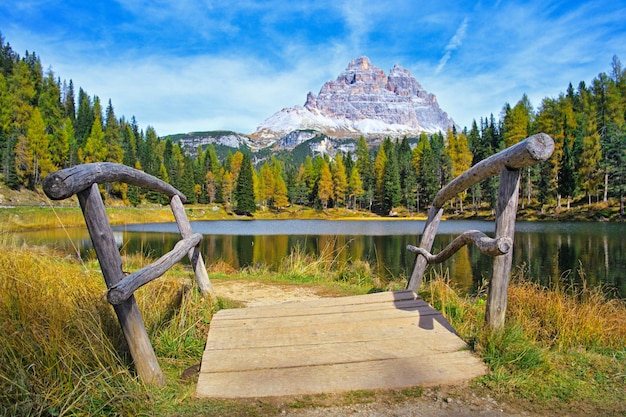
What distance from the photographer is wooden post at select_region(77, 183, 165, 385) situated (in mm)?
2604

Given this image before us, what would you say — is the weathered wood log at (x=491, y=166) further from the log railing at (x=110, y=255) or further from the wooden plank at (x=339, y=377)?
the log railing at (x=110, y=255)

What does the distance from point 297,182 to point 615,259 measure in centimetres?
6522

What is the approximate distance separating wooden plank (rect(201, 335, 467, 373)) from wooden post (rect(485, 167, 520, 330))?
0.42 metres

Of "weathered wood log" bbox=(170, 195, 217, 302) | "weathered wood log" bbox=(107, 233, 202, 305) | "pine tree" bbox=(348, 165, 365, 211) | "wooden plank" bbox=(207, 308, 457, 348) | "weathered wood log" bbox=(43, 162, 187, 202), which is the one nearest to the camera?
"weathered wood log" bbox=(43, 162, 187, 202)

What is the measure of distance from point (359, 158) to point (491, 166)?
75.6 meters

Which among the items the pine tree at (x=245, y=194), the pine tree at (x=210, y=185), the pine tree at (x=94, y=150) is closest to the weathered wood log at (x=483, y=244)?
the pine tree at (x=245, y=194)

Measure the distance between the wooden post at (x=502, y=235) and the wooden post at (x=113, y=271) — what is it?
2857mm

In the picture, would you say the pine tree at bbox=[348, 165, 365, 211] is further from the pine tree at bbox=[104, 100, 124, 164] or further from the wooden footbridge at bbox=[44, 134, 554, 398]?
the wooden footbridge at bbox=[44, 134, 554, 398]

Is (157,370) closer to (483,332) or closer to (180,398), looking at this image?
(180,398)

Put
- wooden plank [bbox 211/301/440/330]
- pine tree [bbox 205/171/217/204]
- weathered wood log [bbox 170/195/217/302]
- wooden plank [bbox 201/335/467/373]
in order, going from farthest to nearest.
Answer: pine tree [bbox 205/171/217/204] < weathered wood log [bbox 170/195/217/302] < wooden plank [bbox 211/301/440/330] < wooden plank [bbox 201/335/467/373]

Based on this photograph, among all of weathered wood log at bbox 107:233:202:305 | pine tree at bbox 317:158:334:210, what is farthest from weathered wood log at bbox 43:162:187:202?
pine tree at bbox 317:158:334:210

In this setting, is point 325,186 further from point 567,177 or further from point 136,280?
point 136,280

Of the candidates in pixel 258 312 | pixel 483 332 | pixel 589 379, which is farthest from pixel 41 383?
pixel 589 379

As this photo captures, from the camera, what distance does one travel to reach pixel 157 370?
2896 millimetres
